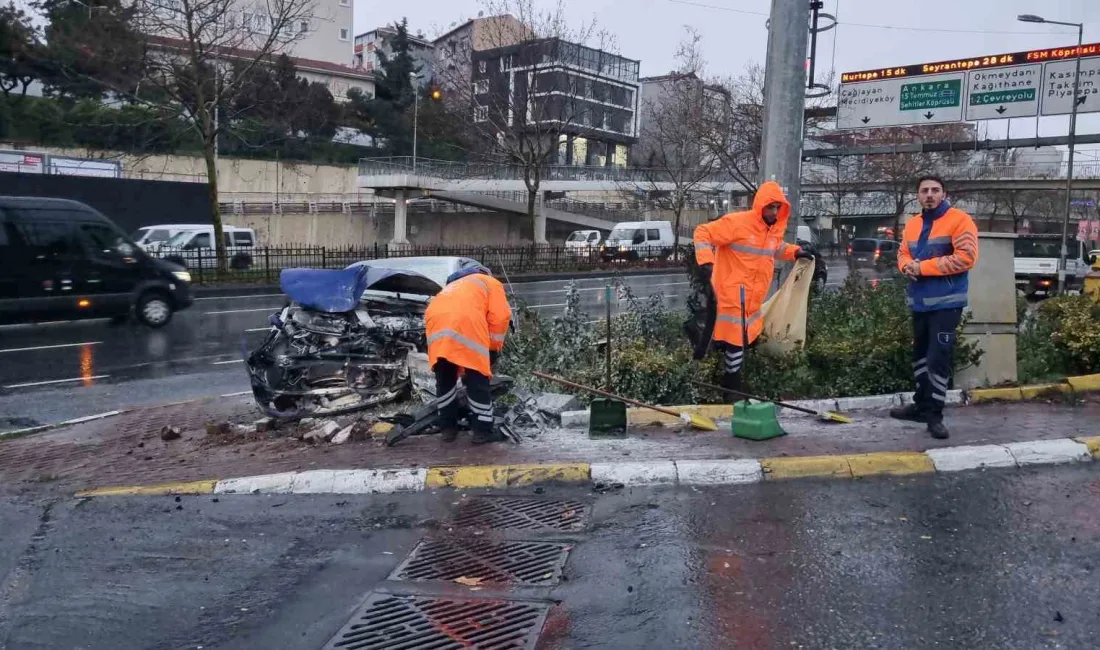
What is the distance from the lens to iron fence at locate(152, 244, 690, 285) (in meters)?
25.5

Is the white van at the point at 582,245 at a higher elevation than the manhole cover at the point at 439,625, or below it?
higher

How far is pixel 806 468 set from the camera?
19.2 feet

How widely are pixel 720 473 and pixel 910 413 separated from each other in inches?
81.4

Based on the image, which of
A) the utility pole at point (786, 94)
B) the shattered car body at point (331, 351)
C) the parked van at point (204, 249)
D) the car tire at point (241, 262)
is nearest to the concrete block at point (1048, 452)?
the utility pole at point (786, 94)

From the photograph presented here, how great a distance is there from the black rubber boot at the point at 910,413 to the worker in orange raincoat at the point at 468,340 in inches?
121

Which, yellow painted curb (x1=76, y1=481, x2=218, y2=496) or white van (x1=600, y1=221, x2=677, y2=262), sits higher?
white van (x1=600, y1=221, x2=677, y2=262)

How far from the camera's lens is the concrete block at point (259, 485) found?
611 cm

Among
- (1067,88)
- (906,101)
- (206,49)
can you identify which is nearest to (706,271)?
(906,101)

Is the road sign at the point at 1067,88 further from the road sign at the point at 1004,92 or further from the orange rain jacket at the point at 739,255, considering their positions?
the orange rain jacket at the point at 739,255

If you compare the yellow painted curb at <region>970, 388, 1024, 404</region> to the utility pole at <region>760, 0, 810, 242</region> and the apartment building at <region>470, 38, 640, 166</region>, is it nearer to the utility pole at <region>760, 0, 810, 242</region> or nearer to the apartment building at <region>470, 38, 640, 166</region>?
the utility pole at <region>760, 0, 810, 242</region>

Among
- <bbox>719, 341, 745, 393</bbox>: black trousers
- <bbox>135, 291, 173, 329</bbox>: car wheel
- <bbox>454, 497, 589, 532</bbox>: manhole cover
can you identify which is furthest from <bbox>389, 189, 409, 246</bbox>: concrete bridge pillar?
<bbox>454, 497, 589, 532</bbox>: manhole cover

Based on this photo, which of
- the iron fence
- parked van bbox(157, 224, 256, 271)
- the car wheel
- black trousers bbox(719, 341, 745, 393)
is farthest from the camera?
the iron fence

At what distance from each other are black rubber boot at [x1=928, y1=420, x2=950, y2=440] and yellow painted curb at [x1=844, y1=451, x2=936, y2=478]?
60 cm

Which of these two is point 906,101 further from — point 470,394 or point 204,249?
point 204,249
